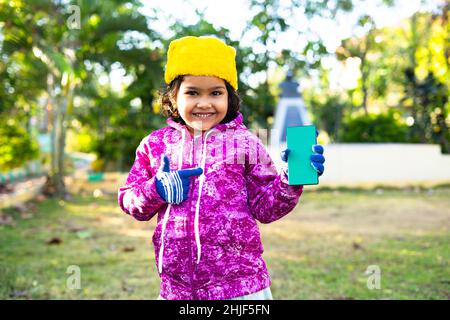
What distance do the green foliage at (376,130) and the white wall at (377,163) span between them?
4.72ft

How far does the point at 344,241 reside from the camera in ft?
18.6

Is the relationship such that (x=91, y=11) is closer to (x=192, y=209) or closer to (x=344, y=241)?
(x=344, y=241)

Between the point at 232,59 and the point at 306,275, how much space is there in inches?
105

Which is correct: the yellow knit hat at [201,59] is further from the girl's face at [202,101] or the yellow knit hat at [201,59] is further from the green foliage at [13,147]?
the green foliage at [13,147]

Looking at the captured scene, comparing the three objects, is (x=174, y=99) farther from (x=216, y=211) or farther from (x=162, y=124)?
(x=162, y=124)

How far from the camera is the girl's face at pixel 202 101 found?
1.86 metres

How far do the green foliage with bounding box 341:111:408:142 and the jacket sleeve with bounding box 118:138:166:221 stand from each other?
13.0 m

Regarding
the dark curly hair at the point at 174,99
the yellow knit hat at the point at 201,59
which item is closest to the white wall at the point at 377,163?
the dark curly hair at the point at 174,99

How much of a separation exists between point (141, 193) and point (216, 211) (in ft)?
0.84

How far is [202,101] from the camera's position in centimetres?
185

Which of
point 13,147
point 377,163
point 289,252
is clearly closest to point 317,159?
point 289,252

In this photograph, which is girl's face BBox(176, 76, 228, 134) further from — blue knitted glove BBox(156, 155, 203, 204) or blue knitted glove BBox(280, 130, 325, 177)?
blue knitted glove BBox(280, 130, 325, 177)

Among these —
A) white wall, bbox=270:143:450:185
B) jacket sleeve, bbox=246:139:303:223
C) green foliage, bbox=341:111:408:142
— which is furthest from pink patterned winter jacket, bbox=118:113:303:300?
green foliage, bbox=341:111:408:142
